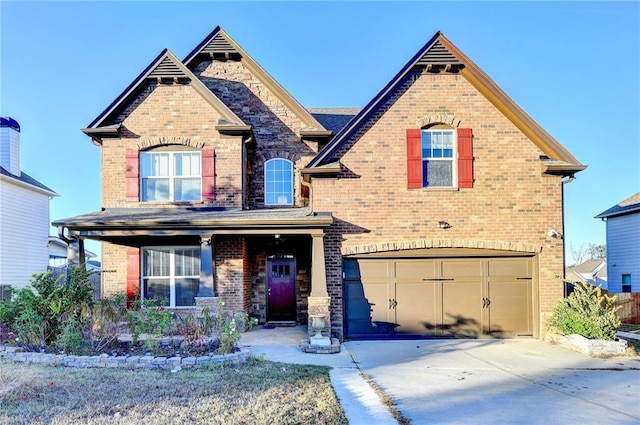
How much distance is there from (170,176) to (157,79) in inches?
105

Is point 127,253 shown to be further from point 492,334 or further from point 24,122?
point 24,122

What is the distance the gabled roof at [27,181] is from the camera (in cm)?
1742

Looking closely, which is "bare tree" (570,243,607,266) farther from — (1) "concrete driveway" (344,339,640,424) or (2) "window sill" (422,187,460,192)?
(1) "concrete driveway" (344,339,640,424)

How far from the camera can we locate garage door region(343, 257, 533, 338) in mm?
10773

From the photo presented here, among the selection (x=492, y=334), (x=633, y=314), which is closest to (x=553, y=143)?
(x=492, y=334)

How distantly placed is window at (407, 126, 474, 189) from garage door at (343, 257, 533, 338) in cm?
195

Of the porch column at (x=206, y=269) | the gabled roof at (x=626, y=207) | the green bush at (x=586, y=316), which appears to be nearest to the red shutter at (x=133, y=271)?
the porch column at (x=206, y=269)

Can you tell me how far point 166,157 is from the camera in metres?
12.2

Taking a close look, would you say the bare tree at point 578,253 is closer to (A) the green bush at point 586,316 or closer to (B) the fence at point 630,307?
(B) the fence at point 630,307

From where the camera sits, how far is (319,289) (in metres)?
10.1

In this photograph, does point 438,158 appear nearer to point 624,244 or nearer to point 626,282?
point 624,244

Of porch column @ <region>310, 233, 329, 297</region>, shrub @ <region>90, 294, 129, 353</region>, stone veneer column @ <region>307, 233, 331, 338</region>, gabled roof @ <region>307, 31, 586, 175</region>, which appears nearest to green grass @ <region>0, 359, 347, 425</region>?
shrub @ <region>90, 294, 129, 353</region>

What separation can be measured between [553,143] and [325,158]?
221 inches

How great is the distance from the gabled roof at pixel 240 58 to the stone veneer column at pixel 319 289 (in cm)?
424
